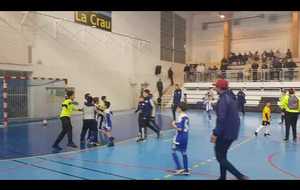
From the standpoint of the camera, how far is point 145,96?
41.7 feet

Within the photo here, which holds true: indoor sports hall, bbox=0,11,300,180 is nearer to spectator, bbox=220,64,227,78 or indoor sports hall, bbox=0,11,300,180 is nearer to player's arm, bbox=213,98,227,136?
player's arm, bbox=213,98,227,136

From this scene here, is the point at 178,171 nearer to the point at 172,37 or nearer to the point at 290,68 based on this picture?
the point at 290,68

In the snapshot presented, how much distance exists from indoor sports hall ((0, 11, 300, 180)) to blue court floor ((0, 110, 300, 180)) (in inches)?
1.3

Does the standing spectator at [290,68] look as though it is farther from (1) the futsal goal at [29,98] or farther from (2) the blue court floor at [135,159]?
(1) the futsal goal at [29,98]

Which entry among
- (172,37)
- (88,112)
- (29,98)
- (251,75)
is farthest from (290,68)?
(88,112)

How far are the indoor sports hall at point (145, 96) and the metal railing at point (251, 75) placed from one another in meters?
0.11

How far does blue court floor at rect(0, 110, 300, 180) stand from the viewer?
24.7ft

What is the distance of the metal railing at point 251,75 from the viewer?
2956 cm

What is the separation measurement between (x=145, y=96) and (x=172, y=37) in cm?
2620

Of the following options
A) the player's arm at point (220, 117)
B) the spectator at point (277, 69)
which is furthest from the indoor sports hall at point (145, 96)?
the spectator at point (277, 69)

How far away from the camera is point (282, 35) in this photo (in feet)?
119

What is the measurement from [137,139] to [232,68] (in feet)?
78.9

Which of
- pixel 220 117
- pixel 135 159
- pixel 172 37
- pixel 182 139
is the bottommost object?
pixel 135 159

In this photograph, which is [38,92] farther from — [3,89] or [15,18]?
[15,18]
